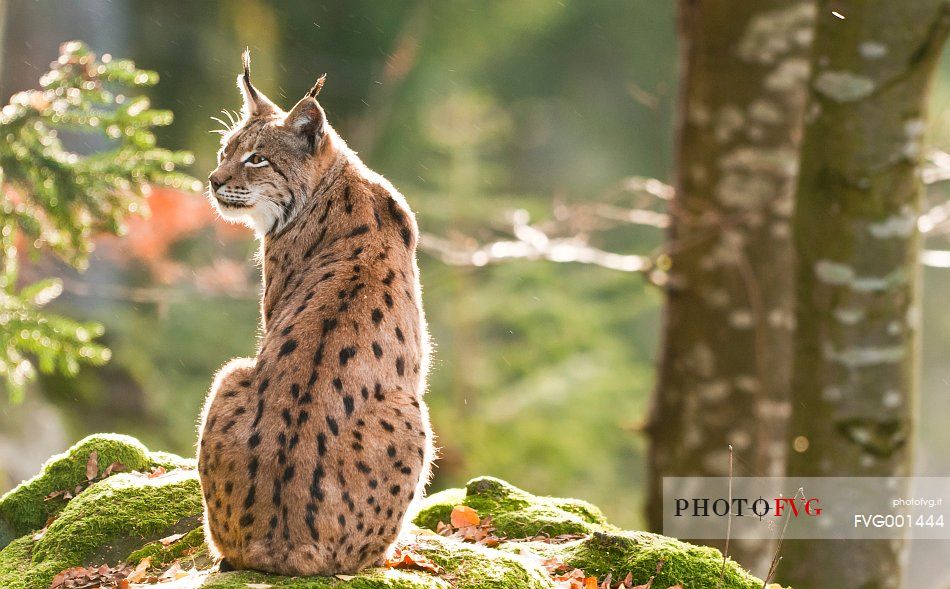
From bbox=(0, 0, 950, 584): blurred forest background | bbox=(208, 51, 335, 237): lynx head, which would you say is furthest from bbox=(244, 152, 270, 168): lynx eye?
bbox=(0, 0, 950, 584): blurred forest background

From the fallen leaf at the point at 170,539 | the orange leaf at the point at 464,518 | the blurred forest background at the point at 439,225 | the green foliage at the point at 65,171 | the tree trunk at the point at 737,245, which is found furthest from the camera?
the blurred forest background at the point at 439,225

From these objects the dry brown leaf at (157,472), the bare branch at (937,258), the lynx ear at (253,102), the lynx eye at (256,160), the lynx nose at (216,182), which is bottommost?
the dry brown leaf at (157,472)

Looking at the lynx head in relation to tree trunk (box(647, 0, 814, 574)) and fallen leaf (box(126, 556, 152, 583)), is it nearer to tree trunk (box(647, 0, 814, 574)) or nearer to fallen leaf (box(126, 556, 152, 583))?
fallen leaf (box(126, 556, 152, 583))

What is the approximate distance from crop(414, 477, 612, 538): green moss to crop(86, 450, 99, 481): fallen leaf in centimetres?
173

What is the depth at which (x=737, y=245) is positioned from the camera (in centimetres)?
738

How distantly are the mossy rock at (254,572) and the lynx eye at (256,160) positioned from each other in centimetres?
168

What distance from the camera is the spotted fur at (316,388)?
4043 mm

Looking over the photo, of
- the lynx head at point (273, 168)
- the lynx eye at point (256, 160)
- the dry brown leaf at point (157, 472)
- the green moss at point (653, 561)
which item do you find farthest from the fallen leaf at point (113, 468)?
the green moss at point (653, 561)

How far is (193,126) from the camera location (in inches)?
690

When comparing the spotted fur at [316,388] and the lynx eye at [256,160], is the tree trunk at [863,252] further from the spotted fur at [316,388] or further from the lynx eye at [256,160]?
the lynx eye at [256,160]

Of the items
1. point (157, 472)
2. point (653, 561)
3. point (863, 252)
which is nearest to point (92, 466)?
point (157, 472)

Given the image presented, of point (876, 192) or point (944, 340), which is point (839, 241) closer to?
point (876, 192)

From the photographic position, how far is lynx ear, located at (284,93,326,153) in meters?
4.86

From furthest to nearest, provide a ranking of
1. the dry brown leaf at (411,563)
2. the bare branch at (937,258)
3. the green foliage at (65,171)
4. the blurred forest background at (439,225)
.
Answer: the blurred forest background at (439,225) → the bare branch at (937,258) → the green foliage at (65,171) → the dry brown leaf at (411,563)
